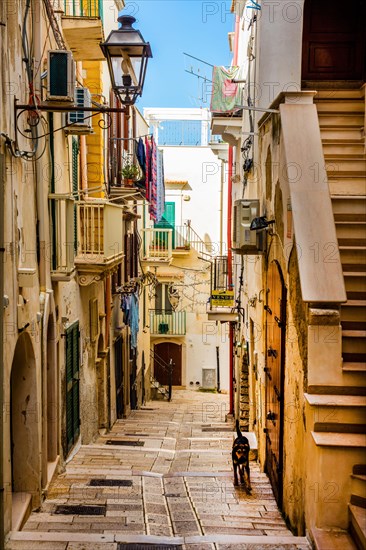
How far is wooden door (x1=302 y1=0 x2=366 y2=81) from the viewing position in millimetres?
12203

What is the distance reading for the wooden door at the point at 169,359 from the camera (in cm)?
3425

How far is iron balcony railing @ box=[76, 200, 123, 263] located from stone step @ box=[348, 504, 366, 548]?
7481 millimetres

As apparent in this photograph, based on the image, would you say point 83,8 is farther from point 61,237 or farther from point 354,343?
point 354,343

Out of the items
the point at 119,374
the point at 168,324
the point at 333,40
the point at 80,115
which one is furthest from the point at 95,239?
the point at 168,324

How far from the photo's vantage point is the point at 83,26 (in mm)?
12172

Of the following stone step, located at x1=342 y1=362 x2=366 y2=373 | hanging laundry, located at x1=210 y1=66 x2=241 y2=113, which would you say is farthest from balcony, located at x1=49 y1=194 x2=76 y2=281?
hanging laundry, located at x1=210 y1=66 x2=241 y2=113

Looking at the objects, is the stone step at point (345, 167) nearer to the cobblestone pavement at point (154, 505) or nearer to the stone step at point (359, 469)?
the cobblestone pavement at point (154, 505)

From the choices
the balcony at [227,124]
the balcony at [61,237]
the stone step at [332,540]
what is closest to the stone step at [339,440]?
the stone step at [332,540]

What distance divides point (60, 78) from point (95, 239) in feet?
14.9

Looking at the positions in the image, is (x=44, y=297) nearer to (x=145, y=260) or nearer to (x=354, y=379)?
(x=354, y=379)

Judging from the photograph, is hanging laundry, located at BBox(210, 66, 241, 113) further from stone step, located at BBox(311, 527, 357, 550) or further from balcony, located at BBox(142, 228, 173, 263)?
stone step, located at BBox(311, 527, 357, 550)

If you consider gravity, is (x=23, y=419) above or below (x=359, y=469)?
below

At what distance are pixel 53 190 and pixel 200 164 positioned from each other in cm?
2378

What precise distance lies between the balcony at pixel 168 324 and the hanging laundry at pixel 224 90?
54.2 ft
